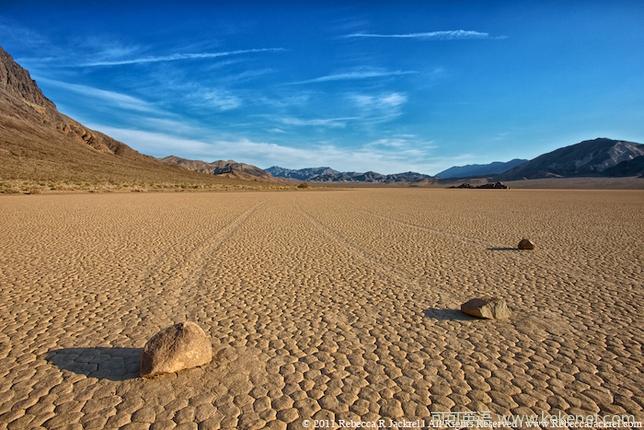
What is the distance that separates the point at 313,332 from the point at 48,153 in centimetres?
7215

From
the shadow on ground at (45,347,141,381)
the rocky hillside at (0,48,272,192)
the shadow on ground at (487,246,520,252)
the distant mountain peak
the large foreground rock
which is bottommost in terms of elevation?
the shadow on ground at (487,246,520,252)

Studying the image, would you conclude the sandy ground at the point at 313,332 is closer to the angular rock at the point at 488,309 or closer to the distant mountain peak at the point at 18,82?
the angular rock at the point at 488,309

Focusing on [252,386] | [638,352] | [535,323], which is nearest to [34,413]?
[252,386]

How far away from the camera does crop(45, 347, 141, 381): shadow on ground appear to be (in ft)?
12.7

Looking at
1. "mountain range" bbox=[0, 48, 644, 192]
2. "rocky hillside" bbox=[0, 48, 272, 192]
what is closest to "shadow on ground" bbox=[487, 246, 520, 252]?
"rocky hillside" bbox=[0, 48, 272, 192]

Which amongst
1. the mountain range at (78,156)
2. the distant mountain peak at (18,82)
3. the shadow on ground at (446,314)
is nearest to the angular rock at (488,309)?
the shadow on ground at (446,314)

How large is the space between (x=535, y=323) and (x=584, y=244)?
825 cm

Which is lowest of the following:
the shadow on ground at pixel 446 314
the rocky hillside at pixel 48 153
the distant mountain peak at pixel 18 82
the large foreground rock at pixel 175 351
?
the shadow on ground at pixel 446 314

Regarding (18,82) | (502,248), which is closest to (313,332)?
(502,248)

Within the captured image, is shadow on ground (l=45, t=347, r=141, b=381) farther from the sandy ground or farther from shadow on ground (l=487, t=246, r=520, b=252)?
shadow on ground (l=487, t=246, r=520, b=252)

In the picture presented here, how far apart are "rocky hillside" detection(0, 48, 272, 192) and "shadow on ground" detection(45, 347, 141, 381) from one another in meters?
36.9

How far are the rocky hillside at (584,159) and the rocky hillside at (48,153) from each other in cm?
13878

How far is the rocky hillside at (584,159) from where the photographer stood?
14525 centimetres

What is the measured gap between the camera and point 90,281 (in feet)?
23.9
